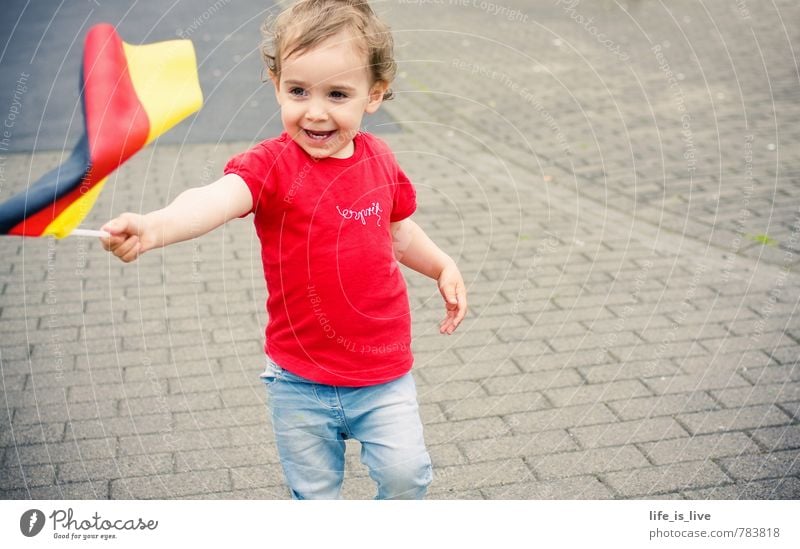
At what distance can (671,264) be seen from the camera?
4969mm

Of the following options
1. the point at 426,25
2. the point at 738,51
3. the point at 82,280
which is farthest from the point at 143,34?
the point at 738,51

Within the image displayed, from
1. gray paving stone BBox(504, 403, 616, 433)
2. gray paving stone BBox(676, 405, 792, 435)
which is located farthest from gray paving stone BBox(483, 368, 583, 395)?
gray paving stone BBox(676, 405, 792, 435)

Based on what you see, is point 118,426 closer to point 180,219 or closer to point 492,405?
point 492,405

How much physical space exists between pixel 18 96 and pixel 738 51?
714cm

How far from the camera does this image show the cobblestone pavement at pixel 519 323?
3.21 meters

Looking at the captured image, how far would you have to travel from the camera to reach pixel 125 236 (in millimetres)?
1780

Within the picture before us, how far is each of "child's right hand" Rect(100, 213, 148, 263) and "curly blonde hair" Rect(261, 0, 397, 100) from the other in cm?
A: 63

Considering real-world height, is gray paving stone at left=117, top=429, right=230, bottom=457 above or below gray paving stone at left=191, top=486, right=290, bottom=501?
below

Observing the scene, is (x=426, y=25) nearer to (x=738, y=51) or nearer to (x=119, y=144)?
(x=738, y=51)
